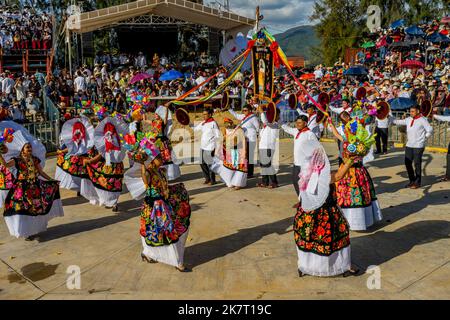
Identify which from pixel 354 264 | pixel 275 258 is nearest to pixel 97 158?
pixel 275 258

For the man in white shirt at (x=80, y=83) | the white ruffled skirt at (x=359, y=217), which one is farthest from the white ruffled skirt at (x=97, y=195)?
the man in white shirt at (x=80, y=83)

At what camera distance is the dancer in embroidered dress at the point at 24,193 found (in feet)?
22.4

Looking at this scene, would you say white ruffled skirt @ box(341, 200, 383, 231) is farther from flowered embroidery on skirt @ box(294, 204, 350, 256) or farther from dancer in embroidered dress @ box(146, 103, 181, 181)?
dancer in embroidered dress @ box(146, 103, 181, 181)

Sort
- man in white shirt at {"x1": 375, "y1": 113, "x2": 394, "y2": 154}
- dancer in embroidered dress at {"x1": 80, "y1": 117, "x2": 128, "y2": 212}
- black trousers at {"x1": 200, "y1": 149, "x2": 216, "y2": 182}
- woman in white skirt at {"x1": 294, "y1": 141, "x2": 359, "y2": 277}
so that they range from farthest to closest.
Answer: man in white shirt at {"x1": 375, "y1": 113, "x2": 394, "y2": 154} → black trousers at {"x1": 200, "y1": 149, "x2": 216, "y2": 182} → dancer in embroidered dress at {"x1": 80, "y1": 117, "x2": 128, "y2": 212} → woman in white skirt at {"x1": 294, "y1": 141, "x2": 359, "y2": 277}

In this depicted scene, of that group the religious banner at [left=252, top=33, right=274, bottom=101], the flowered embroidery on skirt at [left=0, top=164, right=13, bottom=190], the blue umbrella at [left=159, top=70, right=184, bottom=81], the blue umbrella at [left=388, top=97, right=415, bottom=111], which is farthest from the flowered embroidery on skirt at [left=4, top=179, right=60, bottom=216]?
the blue umbrella at [left=159, top=70, right=184, bottom=81]

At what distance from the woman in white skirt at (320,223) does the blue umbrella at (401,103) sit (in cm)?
1032

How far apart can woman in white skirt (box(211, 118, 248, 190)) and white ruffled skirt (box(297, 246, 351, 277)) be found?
14.7 ft

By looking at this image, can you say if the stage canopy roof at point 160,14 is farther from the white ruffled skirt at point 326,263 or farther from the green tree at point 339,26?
the white ruffled skirt at point 326,263

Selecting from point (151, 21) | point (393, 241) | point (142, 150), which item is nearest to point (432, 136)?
point (393, 241)

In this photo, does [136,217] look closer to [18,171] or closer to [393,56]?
[18,171]

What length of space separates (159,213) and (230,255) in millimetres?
1246

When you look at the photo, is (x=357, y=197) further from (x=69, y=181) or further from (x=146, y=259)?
(x=69, y=181)

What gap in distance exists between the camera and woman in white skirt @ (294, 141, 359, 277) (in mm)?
5090

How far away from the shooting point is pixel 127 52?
93.7ft
